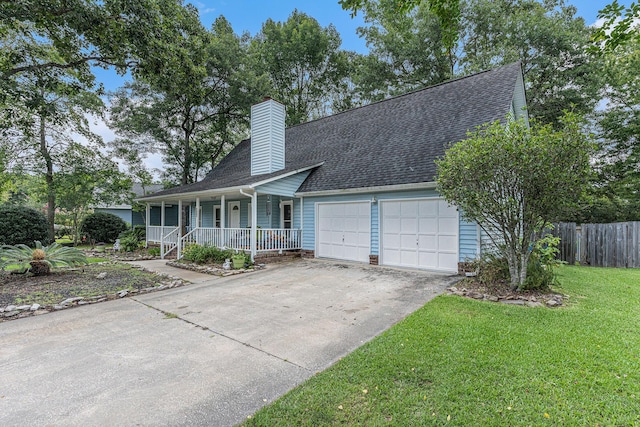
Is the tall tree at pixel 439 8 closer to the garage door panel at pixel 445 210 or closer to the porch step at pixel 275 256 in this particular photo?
the garage door panel at pixel 445 210

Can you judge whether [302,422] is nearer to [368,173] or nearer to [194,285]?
[194,285]

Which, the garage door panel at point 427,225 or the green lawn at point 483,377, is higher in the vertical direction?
the garage door panel at point 427,225

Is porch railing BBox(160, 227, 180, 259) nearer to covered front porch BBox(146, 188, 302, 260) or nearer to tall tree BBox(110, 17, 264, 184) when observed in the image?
covered front porch BBox(146, 188, 302, 260)

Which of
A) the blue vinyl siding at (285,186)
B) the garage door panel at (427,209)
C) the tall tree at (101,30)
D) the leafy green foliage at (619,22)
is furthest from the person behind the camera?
the blue vinyl siding at (285,186)

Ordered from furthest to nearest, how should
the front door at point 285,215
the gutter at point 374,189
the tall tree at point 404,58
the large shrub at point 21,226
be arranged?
the tall tree at point 404,58, the large shrub at point 21,226, the front door at point 285,215, the gutter at point 374,189

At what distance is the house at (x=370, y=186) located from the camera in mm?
8266

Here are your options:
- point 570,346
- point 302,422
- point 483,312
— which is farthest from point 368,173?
point 302,422

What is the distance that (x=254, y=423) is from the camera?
234cm

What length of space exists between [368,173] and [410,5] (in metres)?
6.03

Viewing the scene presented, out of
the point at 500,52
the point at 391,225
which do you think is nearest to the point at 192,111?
the point at 391,225

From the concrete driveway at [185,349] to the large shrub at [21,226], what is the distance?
12.6 metres

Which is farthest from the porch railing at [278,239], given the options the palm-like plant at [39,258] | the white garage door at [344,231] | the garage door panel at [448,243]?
the garage door panel at [448,243]

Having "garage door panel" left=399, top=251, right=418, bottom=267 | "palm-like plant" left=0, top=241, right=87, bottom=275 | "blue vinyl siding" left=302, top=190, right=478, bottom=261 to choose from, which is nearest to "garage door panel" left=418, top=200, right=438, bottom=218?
"blue vinyl siding" left=302, top=190, right=478, bottom=261

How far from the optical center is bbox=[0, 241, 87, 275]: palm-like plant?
24.1ft
